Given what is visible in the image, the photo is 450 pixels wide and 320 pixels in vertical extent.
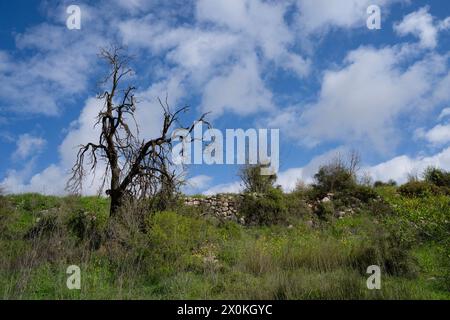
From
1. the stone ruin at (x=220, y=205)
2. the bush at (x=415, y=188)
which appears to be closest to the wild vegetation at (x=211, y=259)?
the stone ruin at (x=220, y=205)

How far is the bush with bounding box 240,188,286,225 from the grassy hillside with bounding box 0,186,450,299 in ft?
14.2

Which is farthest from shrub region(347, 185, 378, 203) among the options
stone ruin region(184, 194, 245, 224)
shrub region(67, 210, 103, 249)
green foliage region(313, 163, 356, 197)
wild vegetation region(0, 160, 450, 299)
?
shrub region(67, 210, 103, 249)

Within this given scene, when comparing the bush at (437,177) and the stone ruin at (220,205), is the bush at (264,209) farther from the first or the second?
the bush at (437,177)

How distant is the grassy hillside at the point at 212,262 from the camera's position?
10188mm

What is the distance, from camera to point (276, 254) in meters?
13.5

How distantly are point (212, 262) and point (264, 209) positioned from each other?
30.8 ft

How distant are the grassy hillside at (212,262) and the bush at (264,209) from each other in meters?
4.33

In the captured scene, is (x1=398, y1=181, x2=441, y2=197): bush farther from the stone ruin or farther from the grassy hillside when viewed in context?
the grassy hillside

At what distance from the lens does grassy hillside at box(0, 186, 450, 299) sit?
1019cm

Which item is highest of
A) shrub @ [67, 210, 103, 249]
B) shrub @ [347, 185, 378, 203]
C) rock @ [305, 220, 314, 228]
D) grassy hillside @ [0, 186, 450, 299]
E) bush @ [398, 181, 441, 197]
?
bush @ [398, 181, 441, 197]

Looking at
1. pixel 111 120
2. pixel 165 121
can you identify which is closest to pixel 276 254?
pixel 165 121
